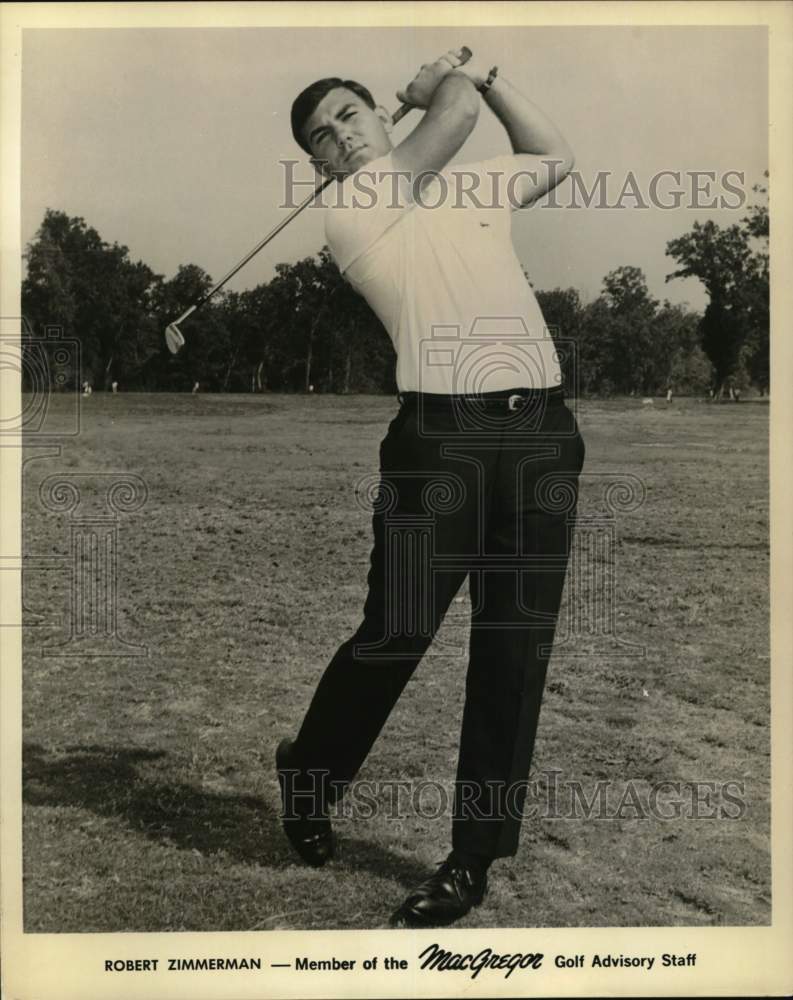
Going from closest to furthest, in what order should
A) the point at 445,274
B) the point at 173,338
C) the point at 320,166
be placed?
the point at 445,274 → the point at 320,166 → the point at 173,338

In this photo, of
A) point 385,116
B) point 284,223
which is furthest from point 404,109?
point 284,223

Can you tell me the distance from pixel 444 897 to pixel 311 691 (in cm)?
73

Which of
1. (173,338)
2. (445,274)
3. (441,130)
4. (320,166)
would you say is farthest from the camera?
(173,338)

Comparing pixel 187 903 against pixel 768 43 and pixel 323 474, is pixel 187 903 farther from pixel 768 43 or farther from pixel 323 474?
pixel 768 43

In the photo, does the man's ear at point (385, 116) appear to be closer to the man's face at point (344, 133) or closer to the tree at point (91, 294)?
the man's face at point (344, 133)

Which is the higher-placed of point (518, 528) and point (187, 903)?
point (518, 528)

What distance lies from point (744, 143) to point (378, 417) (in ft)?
4.65

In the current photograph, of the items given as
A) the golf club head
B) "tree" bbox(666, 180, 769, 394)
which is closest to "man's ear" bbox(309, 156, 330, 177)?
the golf club head

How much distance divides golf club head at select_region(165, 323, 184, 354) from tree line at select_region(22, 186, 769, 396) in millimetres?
22

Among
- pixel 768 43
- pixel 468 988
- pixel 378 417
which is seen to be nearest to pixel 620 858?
pixel 468 988

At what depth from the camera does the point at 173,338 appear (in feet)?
11.5

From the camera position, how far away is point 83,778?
349 cm

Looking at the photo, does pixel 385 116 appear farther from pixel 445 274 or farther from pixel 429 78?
pixel 445 274

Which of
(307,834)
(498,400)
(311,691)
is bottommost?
(307,834)
